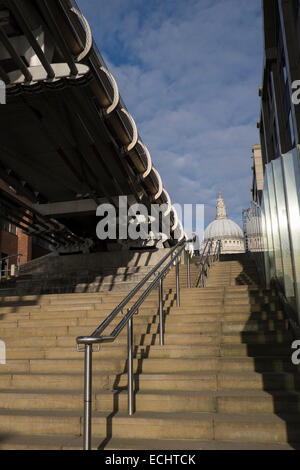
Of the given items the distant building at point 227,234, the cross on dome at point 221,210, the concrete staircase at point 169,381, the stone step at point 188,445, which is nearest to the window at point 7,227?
the concrete staircase at point 169,381

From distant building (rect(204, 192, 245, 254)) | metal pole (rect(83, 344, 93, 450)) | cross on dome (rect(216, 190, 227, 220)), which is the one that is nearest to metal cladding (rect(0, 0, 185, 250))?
metal pole (rect(83, 344, 93, 450))

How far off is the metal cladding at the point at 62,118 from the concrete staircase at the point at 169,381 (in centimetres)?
659

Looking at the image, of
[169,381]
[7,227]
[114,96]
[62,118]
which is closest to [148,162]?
[62,118]

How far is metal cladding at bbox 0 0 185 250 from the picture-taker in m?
9.83

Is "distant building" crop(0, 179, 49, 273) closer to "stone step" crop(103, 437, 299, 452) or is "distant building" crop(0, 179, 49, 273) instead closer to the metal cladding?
the metal cladding

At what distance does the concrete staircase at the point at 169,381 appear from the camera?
12.5ft

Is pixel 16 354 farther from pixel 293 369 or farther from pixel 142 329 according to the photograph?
pixel 293 369

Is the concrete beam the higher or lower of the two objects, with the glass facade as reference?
higher

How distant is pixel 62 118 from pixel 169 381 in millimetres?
11285

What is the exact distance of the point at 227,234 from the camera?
320 ft

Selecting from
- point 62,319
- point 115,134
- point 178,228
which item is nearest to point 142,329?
Result: point 62,319

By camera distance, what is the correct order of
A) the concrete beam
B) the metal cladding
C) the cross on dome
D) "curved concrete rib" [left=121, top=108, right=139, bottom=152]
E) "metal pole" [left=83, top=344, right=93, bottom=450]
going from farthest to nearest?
the cross on dome < the concrete beam < "curved concrete rib" [left=121, top=108, right=139, bottom=152] < the metal cladding < "metal pole" [left=83, top=344, right=93, bottom=450]

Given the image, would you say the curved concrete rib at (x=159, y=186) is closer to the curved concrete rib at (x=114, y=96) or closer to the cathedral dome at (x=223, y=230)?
the curved concrete rib at (x=114, y=96)

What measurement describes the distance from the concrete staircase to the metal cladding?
6.59 m
